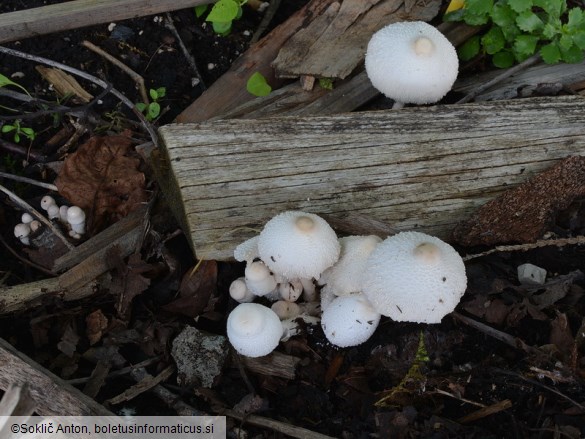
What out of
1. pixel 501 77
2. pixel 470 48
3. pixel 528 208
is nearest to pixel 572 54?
pixel 501 77

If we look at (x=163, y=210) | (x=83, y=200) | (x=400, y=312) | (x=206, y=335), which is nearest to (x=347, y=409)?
(x=400, y=312)

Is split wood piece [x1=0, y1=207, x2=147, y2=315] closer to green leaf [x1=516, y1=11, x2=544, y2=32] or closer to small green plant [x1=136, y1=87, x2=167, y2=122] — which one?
small green plant [x1=136, y1=87, x2=167, y2=122]

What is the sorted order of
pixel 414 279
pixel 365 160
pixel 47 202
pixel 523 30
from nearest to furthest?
pixel 414 279, pixel 365 160, pixel 523 30, pixel 47 202

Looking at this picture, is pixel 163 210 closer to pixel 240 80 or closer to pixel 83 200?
pixel 83 200

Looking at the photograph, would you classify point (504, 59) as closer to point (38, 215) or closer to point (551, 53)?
point (551, 53)

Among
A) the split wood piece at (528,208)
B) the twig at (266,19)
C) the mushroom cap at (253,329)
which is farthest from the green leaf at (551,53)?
the mushroom cap at (253,329)
